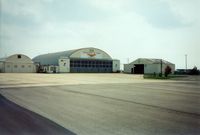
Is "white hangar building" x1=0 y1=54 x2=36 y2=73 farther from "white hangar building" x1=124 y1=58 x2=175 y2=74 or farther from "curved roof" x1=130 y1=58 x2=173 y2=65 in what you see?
"curved roof" x1=130 y1=58 x2=173 y2=65

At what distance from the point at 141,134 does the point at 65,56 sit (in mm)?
71229

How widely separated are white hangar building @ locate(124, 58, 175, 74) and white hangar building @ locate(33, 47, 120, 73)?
4.86 metres

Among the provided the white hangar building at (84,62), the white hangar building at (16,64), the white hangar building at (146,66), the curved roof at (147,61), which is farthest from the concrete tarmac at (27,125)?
the white hangar building at (16,64)

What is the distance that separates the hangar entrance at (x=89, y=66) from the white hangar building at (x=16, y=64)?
14.2m

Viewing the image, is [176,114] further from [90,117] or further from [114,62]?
[114,62]

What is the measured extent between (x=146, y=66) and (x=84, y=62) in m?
17.2

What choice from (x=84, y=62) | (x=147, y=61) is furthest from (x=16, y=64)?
(x=147, y=61)

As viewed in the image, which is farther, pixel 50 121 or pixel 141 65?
pixel 141 65

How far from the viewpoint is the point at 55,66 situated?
7544cm

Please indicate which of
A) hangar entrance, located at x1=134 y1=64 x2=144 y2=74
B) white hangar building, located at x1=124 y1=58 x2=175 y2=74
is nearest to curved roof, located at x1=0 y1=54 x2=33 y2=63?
white hangar building, located at x1=124 y1=58 x2=175 y2=74

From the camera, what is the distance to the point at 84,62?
76.4m

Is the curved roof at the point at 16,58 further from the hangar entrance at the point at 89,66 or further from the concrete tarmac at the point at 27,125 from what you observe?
the concrete tarmac at the point at 27,125

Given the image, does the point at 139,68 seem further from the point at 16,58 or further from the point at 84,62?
the point at 16,58

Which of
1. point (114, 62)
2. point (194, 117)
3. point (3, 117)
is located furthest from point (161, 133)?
point (114, 62)
